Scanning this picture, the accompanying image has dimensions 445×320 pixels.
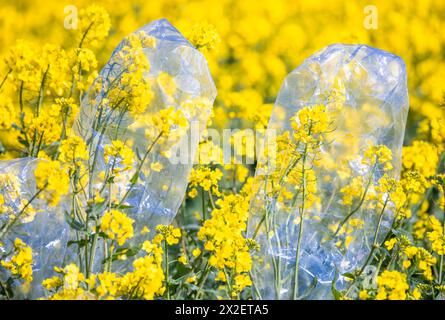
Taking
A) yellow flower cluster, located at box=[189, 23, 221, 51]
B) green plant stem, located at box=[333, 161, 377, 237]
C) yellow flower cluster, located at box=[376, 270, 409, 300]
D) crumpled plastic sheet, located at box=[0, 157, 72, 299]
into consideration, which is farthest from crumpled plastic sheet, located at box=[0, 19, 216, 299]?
yellow flower cluster, located at box=[376, 270, 409, 300]

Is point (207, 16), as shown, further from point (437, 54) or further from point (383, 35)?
point (437, 54)

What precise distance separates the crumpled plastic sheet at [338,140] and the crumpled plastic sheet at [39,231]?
56 centimetres

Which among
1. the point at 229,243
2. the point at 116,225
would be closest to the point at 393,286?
the point at 229,243

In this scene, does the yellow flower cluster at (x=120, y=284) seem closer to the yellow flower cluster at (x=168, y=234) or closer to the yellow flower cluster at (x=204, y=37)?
the yellow flower cluster at (x=168, y=234)

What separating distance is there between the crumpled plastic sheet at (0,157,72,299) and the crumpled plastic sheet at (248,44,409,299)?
56 cm

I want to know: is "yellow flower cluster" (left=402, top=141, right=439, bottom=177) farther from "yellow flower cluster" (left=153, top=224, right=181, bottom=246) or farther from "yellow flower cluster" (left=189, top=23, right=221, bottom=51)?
"yellow flower cluster" (left=153, top=224, right=181, bottom=246)

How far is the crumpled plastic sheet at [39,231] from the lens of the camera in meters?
1.88

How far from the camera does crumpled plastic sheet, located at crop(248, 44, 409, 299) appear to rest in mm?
2008

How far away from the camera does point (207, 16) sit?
4516 millimetres

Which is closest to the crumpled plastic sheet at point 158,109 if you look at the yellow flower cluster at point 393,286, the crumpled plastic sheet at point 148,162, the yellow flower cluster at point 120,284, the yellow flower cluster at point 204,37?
the crumpled plastic sheet at point 148,162

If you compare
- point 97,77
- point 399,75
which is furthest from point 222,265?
point 399,75

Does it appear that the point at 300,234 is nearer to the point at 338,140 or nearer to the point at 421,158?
the point at 338,140

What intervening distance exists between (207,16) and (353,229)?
9.11ft
